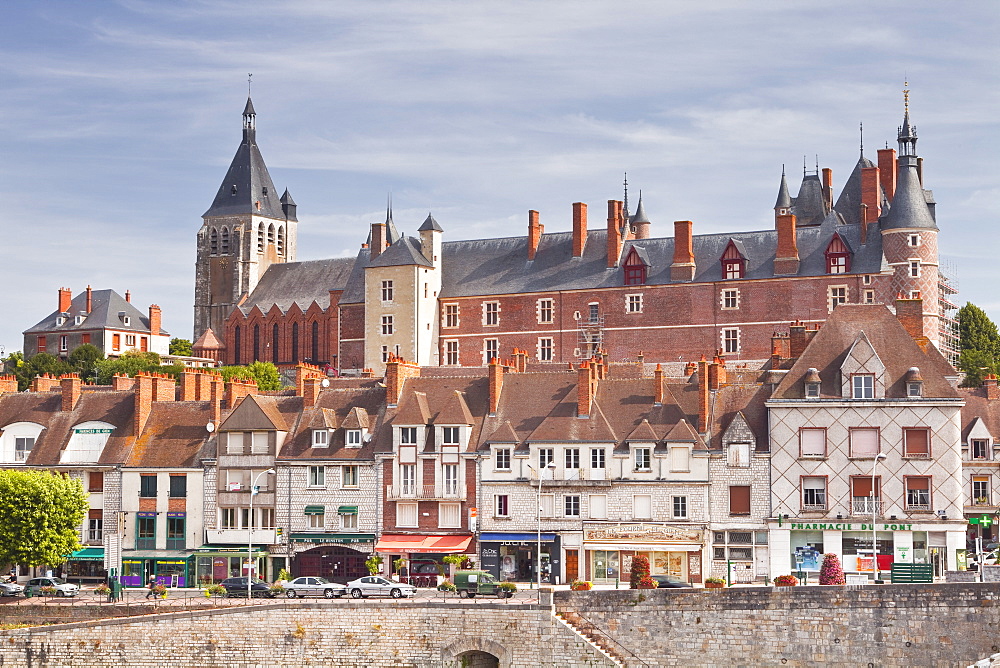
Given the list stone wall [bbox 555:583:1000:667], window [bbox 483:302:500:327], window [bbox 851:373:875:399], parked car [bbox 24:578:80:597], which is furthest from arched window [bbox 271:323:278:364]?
stone wall [bbox 555:583:1000:667]

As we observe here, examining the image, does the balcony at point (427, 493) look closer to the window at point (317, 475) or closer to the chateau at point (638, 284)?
the window at point (317, 475)

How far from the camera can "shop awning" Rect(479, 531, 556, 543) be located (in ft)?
171

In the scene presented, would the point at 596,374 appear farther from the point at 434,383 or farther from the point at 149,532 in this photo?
the point at 149,532

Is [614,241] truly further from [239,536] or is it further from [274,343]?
[239,536]

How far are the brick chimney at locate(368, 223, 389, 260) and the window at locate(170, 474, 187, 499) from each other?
50884 mm

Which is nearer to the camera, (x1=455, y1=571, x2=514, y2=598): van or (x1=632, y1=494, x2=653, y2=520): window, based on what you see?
(x1=455, y1=571, x2=514, y2=598): van

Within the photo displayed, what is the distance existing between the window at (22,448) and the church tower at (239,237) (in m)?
74.0

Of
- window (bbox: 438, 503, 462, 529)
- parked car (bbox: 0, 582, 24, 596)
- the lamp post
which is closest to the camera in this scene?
the lamp post

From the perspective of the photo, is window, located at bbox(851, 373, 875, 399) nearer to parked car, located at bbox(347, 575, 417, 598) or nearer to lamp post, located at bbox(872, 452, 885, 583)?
lamp post, located at bbox(872, 452, 885, 583)

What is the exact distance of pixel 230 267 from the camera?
A: 13588cm

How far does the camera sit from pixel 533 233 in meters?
103

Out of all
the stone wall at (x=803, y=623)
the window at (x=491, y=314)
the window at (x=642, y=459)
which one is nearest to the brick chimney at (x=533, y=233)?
the window at (x=491, y=314)

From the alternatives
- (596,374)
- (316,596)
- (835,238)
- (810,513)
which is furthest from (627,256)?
(316,596)

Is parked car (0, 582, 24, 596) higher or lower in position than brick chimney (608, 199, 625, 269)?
lower
